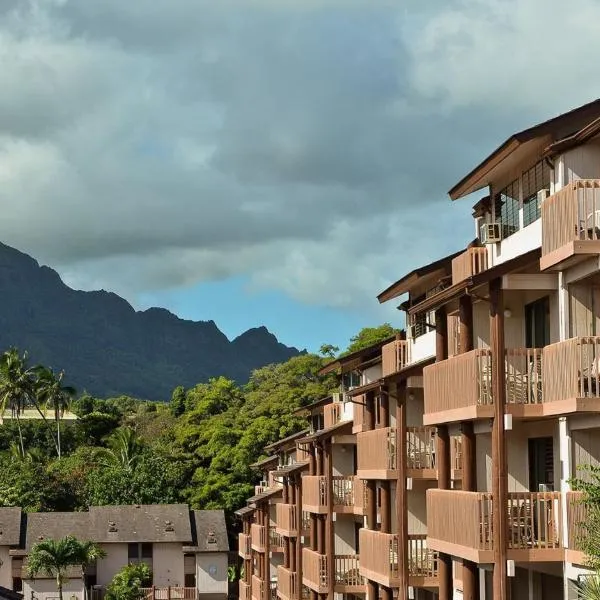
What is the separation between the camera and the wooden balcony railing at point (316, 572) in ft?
145

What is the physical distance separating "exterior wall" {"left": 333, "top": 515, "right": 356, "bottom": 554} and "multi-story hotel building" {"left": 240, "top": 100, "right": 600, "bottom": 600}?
1153 cm

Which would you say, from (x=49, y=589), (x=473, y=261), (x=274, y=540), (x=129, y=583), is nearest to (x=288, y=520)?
(x=274, y=540)

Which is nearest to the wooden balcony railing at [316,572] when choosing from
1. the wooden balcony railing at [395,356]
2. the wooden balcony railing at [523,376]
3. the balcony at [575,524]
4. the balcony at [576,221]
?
the wooden balcony railing at [395,356]

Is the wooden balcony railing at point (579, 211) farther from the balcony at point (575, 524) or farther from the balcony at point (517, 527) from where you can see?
the balcony at point (517, 527)

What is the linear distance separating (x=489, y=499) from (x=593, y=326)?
11.9 feet

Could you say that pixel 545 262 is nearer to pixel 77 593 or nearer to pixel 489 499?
pixel 489 499

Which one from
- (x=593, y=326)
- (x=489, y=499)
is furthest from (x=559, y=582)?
(x=593, y=326)

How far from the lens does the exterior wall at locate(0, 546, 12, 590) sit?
83.3 m

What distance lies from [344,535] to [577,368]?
2759 cm

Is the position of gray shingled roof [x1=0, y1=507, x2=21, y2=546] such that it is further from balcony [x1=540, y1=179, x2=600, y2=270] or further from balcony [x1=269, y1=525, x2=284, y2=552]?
balcony [x1=540, y1=179, x2=600, y2=270]

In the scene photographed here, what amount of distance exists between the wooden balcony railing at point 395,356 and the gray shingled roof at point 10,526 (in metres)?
51.3

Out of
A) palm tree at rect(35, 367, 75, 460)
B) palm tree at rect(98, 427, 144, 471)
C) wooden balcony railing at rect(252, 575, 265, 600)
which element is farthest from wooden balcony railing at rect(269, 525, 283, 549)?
palm tree at rect(35, 367, 75, 460)

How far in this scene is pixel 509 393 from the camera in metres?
23.1

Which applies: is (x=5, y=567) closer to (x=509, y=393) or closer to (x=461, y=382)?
(x=461, y=382)
